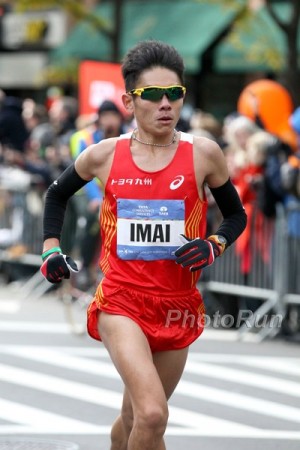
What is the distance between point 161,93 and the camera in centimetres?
650

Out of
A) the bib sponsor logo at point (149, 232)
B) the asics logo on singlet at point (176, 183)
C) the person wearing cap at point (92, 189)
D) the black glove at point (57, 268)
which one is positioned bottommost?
the person wearing cap at point (92, 189)

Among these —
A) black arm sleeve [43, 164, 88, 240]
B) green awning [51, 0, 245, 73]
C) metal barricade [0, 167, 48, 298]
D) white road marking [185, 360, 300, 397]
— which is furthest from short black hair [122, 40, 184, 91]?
green awning [51, 0, 245, 73]

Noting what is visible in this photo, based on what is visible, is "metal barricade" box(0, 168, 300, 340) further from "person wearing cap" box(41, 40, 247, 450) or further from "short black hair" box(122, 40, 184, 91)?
"short black hair" box(122, 40, 184, 91)

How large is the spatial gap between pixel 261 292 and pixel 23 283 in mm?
4831

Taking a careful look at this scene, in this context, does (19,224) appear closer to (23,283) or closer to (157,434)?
(23,283)

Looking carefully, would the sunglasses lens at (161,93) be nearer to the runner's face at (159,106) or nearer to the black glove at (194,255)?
the runner's face at (159,106)

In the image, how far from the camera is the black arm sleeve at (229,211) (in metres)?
6.66

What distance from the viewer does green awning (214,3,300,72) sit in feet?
72.2

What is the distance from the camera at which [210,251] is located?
6383 millimetres

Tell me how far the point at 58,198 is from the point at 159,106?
754 mm

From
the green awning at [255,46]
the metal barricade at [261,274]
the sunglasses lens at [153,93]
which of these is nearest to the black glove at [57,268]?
the sunglasses lens at [153,93]

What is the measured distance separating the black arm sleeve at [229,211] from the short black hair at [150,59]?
539mm

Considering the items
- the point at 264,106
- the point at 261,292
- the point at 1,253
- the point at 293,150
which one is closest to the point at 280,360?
the point at 261,292

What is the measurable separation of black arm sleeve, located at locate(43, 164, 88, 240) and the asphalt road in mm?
1836
